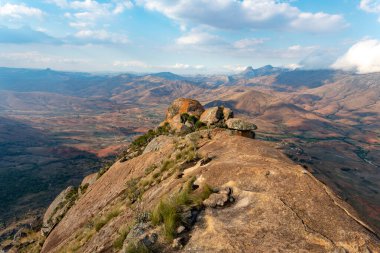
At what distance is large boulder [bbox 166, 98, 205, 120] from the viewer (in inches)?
2401

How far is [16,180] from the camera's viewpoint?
179375 mm

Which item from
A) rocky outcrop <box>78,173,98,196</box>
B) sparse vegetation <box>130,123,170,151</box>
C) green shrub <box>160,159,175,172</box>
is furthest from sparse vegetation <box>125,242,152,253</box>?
sparse vegetation <box>130,123,170,151</box>

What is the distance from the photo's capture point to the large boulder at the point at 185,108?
61.0 m

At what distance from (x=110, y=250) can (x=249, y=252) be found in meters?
7.52

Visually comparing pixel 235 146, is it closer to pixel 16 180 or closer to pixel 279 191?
pixel 279 191

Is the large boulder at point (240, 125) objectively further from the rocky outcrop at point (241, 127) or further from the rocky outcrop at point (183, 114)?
the rocky outcrop at point (183, 114)

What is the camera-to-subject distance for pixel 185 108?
6191 centimetres

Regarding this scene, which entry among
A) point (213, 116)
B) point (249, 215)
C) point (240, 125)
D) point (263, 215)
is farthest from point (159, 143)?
point (263, 215)

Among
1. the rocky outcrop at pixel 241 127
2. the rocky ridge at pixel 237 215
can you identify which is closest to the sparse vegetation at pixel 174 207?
the rocky ridge at pixel 237 215

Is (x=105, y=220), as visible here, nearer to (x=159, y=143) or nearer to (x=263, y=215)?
(x=263, y=215)

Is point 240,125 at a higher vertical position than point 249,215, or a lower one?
lower

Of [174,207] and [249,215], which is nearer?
[249,215]

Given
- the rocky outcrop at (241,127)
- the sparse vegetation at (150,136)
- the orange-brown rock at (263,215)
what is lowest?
the sparse vegetation at (150,136)

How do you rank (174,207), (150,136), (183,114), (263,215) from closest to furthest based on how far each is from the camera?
(263,215)
(174,207)
(150,136)
(183,114)
